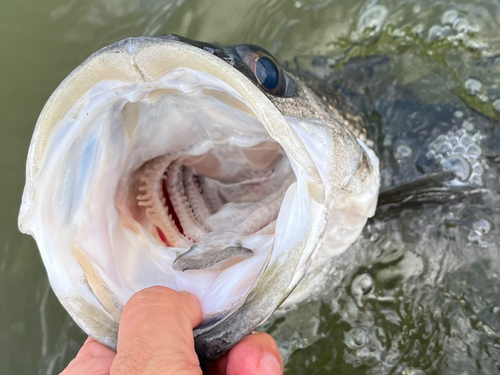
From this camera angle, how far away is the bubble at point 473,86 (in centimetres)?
222

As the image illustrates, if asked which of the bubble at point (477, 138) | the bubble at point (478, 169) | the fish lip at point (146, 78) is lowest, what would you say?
the bubble at point (478, 169)

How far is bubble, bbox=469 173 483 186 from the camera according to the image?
2004 mm

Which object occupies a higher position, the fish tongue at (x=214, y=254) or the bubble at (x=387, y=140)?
the fish tongue at (x=214, y=254)

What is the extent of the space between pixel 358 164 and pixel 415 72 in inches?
45.8

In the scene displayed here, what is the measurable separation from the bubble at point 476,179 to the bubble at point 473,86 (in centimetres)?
51

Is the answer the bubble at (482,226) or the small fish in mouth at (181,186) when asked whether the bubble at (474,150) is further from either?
the small fish in mouth at (181,186)

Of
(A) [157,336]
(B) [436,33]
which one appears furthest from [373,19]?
(A) [157,336]

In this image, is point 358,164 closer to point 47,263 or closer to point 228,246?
point 228,246

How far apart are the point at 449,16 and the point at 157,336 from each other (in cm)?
234

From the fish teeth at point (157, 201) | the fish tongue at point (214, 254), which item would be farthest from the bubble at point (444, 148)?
the fish teeth at point (157, 201)

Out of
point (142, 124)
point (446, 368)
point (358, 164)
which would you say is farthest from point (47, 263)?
point (446, 368)

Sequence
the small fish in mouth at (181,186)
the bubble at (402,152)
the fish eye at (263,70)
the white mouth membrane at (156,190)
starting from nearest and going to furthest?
the small fish in mouth at (181,186), the white mouth membrane at (156,190), the fish eye at (263,70), the bubble at (402,152)

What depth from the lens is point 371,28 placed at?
2.43 m

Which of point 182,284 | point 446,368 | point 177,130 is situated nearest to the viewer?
point 182,284
